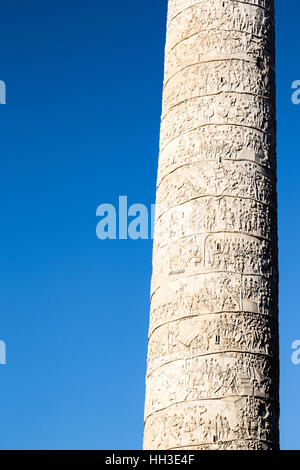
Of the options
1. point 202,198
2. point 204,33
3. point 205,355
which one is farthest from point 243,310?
point 204,33

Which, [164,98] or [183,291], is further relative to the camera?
[164,98]

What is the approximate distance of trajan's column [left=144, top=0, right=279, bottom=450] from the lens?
18.8ft

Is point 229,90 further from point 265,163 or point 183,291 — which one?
point 183,291

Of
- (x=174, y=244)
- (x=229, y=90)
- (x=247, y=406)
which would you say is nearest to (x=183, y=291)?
(x=174, y=244)

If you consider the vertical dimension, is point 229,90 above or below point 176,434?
above

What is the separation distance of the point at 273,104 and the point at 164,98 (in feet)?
2.77

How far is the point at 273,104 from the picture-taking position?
6.79m

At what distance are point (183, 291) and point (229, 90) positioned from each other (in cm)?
154

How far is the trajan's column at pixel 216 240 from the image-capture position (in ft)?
18.8

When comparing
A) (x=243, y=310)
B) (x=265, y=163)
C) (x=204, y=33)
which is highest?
(x=204, y=33)

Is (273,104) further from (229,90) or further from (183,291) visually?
(183,291)

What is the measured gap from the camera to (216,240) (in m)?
Answer: 6.10
